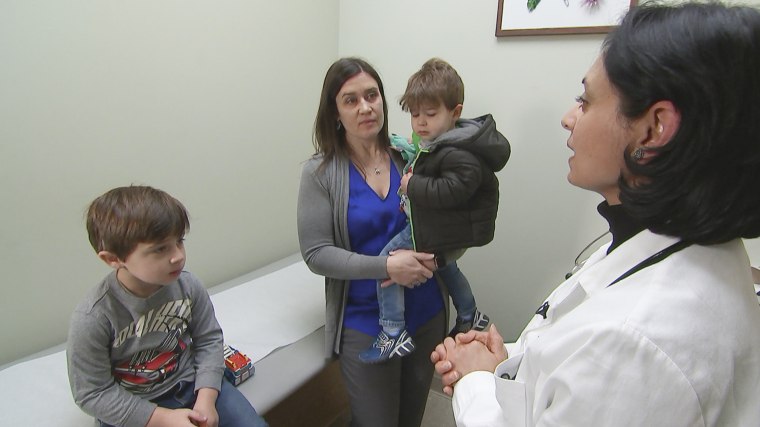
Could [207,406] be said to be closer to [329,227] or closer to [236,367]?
[236,367]

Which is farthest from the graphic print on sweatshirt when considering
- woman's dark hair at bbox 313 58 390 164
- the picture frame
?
the picture frame

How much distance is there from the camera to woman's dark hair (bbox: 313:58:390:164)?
1308 millimetres

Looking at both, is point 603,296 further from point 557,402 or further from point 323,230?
point 323,230

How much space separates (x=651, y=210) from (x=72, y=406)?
151 centimetres

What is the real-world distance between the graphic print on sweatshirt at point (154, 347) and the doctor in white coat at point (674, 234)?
0.91 meters

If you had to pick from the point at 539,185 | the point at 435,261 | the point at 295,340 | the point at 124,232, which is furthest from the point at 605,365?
the point at 539,185

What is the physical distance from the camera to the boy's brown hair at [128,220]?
912 mm

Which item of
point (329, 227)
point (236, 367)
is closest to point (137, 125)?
point (329, 227)

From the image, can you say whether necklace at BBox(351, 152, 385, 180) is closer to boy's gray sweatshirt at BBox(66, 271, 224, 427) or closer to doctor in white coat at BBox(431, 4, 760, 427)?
boy's gray sweatshirt at BBox(66, 271, 224, 427)

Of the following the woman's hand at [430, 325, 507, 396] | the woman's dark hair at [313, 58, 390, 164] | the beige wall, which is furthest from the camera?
the woman's dark hair at [313, 58, 390, 164]

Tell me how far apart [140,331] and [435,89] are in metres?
1.14

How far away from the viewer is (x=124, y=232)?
0.91 m

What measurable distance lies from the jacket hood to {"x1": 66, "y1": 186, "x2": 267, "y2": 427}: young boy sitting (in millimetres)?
829

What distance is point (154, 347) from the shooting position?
1009 millimetres
